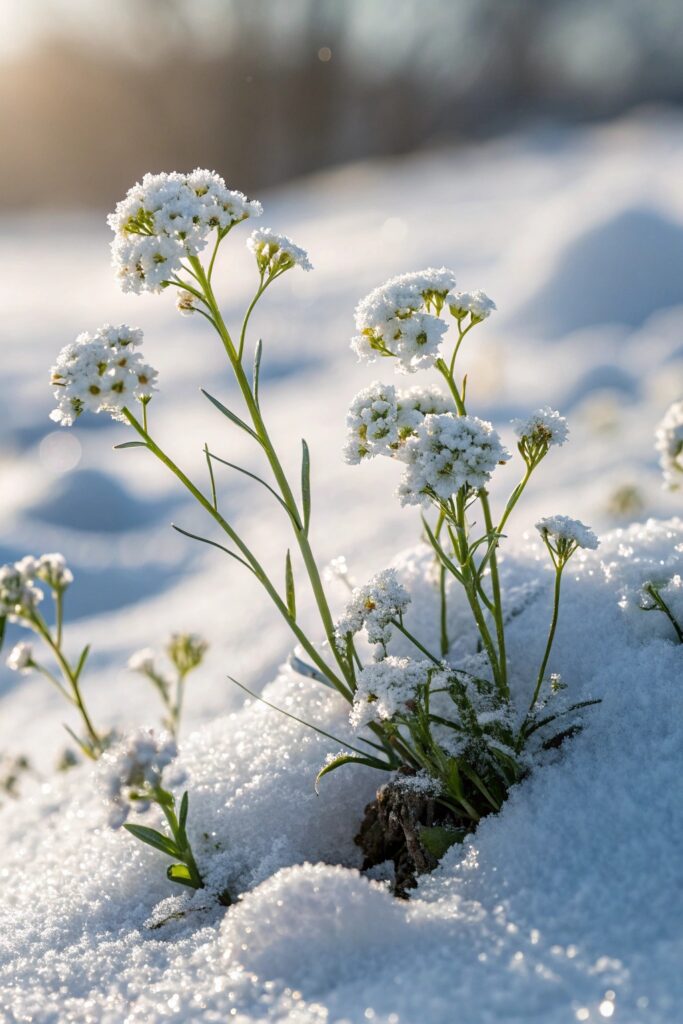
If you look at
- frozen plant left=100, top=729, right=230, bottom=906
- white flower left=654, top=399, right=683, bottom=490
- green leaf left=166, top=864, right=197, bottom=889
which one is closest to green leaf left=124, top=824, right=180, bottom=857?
green leaf left=166, top=864, right=197, bottom=889

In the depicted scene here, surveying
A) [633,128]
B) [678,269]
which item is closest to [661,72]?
[633,128]

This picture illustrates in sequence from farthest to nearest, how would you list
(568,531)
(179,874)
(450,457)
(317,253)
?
1. (317,253)
2. (179,874)
3. (568,531)
4. (450,457)

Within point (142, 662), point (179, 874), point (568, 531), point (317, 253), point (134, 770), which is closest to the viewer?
point (134, 770)

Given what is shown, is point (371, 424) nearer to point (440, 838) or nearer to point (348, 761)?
point (348, 761)

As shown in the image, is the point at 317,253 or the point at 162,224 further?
the point at 317,253

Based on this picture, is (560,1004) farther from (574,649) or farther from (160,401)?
(160,401)

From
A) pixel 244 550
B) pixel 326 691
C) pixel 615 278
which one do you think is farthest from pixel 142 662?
pixel 615 278

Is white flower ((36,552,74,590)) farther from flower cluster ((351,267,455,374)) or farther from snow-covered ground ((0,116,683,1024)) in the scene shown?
flower cluster ((351,267,455,374))

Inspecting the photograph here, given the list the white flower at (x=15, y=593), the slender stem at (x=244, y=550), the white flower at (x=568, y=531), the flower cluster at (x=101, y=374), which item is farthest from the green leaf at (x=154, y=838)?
the white flower at (x=568, y=531)
